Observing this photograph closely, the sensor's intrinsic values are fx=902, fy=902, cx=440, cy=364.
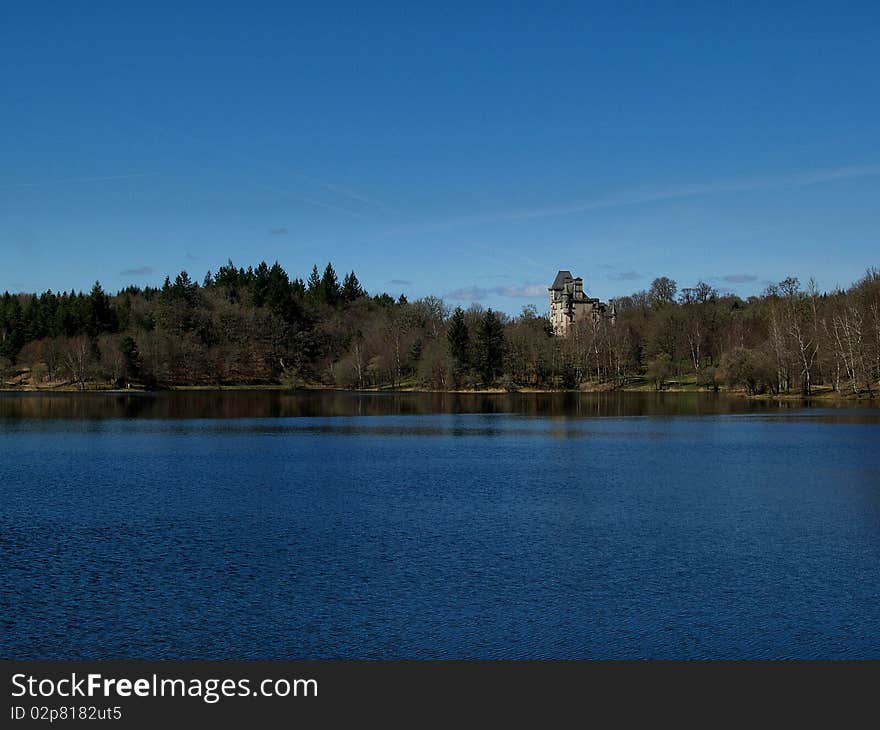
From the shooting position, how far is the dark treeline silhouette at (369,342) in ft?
415

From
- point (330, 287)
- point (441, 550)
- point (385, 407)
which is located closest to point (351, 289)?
point (330, 287)

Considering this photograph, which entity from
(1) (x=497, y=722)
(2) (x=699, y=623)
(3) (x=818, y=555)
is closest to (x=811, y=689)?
(2) (x=699, y=623)

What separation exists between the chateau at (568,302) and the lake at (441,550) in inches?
5067

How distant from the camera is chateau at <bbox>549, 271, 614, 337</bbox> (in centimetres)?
17812

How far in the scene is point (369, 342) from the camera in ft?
470

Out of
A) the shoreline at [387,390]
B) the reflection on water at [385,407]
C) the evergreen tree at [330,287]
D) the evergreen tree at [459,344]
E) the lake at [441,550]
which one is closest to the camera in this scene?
the lake at [441,550]

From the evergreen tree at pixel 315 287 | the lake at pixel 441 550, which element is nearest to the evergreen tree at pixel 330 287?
the evergreen tree at pixel 315 287

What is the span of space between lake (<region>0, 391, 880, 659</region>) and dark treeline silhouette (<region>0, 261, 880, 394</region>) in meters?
70.4

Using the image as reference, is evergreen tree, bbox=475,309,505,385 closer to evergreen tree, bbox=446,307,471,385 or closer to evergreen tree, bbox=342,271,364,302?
evergreen tree, bbox=446,307,471,385

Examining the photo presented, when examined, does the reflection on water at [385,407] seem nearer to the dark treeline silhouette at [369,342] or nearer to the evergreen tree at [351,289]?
the dark treeline silhouette at [369,342]

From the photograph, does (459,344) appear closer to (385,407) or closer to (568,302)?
(385,407)

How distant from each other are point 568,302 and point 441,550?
15990cm

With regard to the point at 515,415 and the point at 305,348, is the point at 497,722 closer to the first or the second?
the point at 515,415

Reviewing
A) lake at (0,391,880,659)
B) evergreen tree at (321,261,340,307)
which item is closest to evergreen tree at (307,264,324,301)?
evergreen tree at (321,261,340,307)
